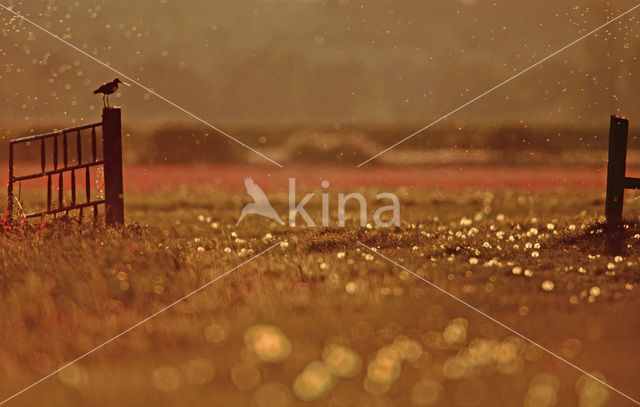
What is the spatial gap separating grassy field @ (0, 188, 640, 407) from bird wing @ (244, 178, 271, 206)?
11.9 feet

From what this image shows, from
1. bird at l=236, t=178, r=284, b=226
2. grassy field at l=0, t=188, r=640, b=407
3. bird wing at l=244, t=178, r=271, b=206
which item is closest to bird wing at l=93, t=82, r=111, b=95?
grassy field at l=0, t=188, r=640, b=407

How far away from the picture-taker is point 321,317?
19.6 feet

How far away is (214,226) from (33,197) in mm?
5885

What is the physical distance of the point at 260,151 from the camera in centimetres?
2255

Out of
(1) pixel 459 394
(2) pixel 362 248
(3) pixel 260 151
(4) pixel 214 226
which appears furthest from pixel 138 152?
(1) pixel 459 394

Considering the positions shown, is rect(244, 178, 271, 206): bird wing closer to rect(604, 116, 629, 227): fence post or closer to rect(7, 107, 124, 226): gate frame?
rect(7, 107, 124, 226): gate frame

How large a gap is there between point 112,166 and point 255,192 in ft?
17.9

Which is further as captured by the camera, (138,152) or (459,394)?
(138,152)

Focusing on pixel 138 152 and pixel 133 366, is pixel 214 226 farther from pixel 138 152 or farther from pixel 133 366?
pixel 138 152

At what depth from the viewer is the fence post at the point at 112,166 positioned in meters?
9.70

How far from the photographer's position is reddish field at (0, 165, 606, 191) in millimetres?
16719

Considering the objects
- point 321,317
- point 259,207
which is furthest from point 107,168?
point 321,317
